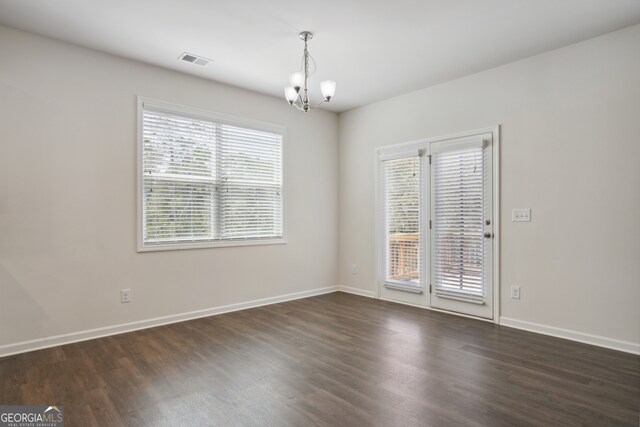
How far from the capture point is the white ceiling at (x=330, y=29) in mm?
2902

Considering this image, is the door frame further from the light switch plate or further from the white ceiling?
the white ceiling

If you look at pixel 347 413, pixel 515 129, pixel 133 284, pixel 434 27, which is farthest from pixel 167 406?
pixel 515 129

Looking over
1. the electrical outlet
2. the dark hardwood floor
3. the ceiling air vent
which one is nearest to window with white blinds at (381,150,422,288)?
the dark hardwood floor

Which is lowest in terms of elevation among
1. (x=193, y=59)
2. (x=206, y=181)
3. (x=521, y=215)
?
(x=521, y=215)

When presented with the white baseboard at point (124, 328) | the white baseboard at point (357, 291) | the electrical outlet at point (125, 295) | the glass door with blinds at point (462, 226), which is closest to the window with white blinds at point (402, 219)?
the glass door with blinds at point (462, 226)

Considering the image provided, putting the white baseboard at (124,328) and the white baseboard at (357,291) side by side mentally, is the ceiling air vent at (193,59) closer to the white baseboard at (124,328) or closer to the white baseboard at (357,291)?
the white baseboard at (124,328)

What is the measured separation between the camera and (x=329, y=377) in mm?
2725

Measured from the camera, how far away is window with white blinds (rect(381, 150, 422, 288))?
4844 mm

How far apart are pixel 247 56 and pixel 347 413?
336 centimetres

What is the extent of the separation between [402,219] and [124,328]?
3541mm

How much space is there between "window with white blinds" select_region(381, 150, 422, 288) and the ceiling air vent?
2645 millimetres

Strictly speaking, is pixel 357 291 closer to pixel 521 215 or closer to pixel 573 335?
pixel 521 215

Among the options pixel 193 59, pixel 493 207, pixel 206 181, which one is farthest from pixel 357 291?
pixel 193 59

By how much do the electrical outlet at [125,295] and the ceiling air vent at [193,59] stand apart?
2484 millimetres
